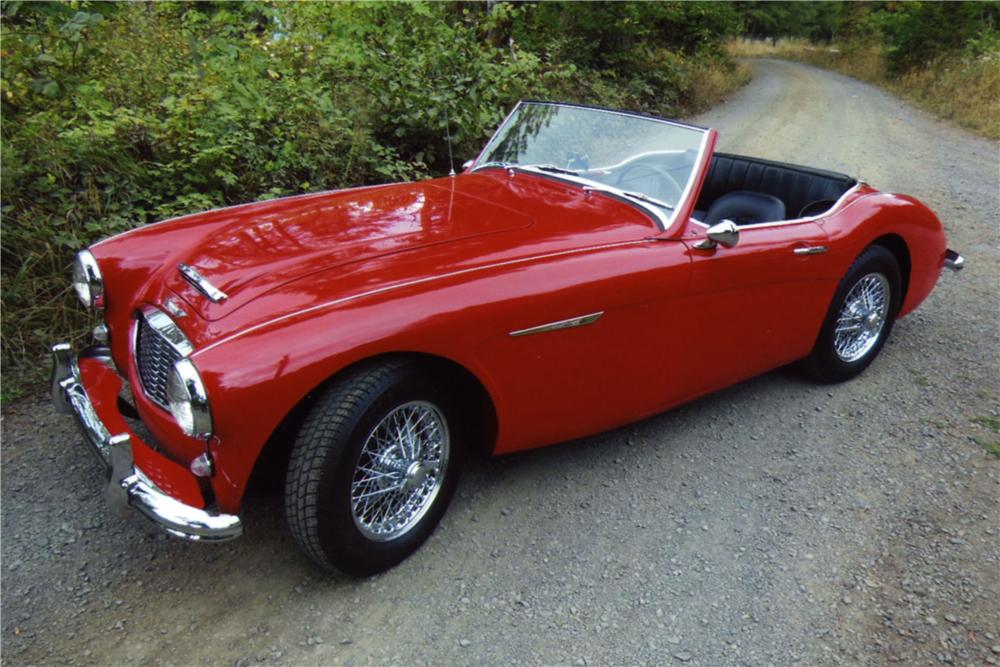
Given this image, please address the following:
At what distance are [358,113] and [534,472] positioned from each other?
4073mm

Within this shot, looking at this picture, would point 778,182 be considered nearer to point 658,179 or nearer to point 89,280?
point 658,179

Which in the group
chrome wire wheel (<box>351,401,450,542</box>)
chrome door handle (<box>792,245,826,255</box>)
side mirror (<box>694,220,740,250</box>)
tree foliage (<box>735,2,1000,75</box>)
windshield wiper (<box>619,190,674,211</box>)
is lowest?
chrome wire wheel (<box>351,401,450,542</box>)

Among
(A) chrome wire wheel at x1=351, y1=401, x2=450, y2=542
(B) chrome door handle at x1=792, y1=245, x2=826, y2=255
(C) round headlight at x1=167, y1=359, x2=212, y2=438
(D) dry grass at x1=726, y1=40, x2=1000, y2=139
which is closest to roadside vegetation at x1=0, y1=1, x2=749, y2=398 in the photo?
(C) round headlight at x1=167, y1=359, x2=212, y2=438

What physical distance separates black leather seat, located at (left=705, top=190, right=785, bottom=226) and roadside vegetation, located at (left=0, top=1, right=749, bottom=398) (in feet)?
9.24

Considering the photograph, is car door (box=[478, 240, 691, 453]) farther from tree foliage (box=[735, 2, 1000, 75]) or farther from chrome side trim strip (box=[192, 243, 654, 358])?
tree foliage (box=[735, 2, 1000, 75])

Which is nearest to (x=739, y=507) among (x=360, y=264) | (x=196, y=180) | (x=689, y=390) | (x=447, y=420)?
(x=689, y=390)

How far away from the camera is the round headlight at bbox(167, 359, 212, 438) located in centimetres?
200

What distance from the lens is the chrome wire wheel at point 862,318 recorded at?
3.83 metres

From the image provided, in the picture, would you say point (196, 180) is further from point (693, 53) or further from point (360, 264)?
point (693, 53)

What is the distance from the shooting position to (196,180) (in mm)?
4730

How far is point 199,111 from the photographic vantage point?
5066 millimetres

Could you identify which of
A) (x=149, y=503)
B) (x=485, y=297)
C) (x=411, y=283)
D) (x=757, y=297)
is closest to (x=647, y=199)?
(x=757, y=297)

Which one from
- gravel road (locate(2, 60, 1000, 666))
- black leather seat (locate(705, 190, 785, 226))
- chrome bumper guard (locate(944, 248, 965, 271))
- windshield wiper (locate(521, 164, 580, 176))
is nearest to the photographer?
gravel road (locate(2, 60, 1000, 666))

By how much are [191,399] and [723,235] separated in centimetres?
211
